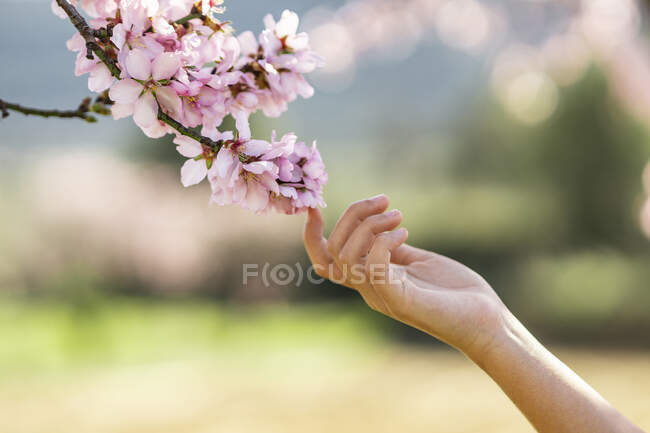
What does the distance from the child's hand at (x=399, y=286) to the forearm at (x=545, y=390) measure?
1.0 inches

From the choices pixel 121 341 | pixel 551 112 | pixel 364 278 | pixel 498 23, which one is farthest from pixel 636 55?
pixel 364 278

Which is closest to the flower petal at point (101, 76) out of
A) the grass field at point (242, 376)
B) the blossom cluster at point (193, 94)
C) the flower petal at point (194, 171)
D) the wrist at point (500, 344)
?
the blossom cluster at point (193, 94)

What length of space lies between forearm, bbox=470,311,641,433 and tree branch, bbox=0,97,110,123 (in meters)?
0.55

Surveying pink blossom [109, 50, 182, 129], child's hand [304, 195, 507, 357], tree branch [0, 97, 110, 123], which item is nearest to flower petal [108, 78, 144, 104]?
pink blossom [109, 50, 182, 129]

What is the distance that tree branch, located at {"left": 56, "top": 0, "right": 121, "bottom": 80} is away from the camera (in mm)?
591

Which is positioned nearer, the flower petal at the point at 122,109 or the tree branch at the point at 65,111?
the flower petal at the point at 122,109

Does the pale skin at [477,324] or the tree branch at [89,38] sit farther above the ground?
the tree branch at [89,38]

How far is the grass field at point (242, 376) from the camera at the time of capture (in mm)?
2732

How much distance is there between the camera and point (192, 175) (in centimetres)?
63

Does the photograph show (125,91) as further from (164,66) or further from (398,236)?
(398,236)

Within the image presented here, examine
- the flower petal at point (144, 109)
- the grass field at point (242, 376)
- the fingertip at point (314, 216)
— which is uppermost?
the flower petal at point (144, 109)

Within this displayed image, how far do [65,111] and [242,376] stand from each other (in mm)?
2639

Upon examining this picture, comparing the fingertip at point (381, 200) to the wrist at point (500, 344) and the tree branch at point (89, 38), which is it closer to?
the wrist at point (500, 344)

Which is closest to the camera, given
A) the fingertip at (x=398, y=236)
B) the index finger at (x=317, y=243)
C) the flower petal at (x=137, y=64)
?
the flower petal at (x=137, y=64)
